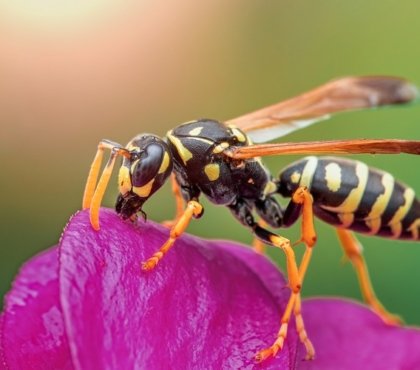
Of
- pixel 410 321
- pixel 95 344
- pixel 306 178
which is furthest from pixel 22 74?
pixel 95 344

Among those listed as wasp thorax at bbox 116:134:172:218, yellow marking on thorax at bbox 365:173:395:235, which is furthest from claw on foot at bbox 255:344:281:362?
yellow marking on thorax at bbox 365:173:395:235

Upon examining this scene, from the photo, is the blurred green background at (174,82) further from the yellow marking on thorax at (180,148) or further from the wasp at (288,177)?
the yellow marking on thorax at (180,148)

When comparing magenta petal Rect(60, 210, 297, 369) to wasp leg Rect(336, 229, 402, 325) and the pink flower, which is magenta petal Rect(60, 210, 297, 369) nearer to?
the pink flower

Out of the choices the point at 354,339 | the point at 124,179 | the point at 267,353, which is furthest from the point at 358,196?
the point at 267,353

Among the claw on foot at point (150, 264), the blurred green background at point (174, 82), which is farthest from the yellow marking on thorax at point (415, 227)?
the blurred green background at point (174, 82)

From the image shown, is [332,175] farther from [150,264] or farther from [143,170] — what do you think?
[150,264]

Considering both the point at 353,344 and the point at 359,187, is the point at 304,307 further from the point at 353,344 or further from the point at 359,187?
the point at 359,187
